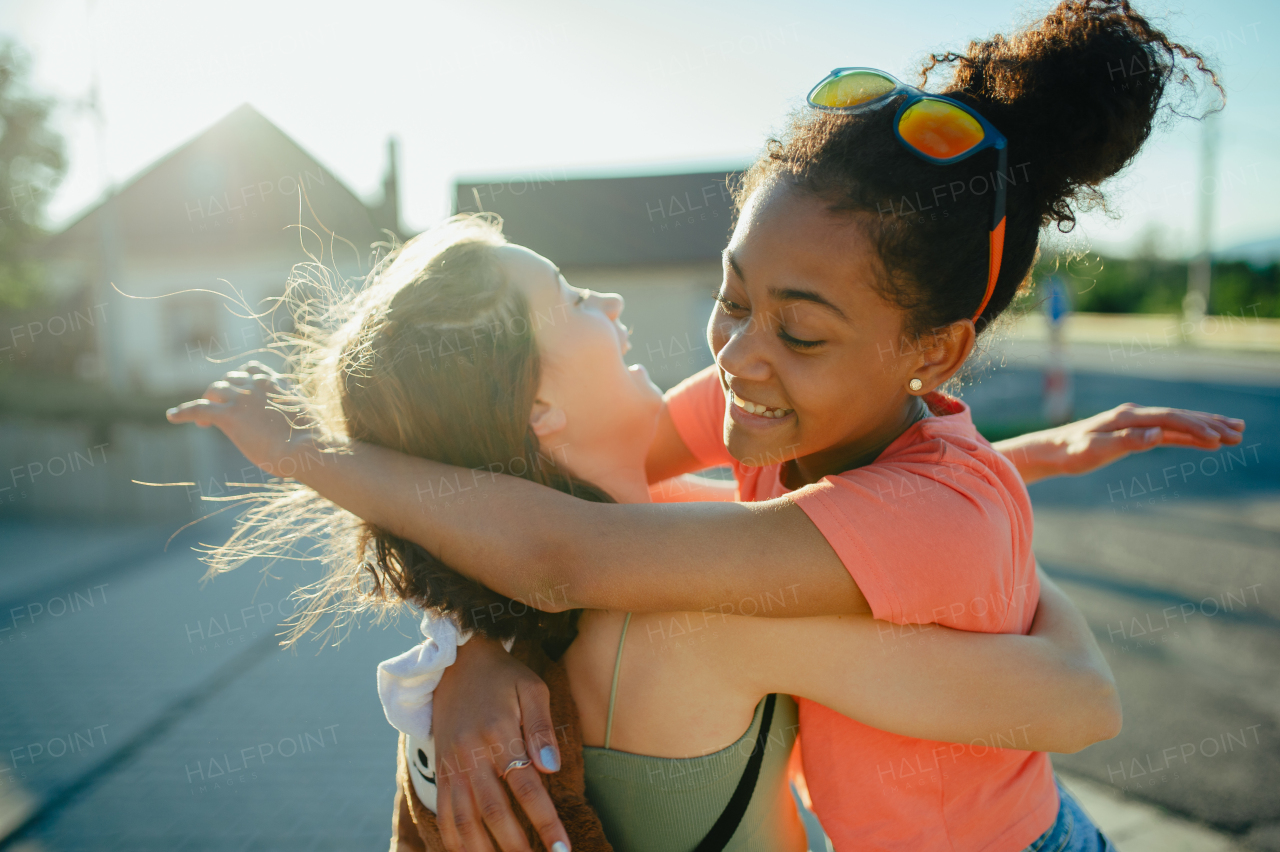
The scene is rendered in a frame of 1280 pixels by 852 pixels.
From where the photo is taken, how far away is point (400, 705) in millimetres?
1501

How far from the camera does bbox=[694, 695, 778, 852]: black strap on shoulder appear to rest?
1314mm

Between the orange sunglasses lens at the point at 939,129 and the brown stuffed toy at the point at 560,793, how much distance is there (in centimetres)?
116

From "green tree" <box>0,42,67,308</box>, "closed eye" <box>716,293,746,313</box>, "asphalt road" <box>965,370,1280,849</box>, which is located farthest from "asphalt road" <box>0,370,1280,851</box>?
"green tree" <box>0,42,67,308</box>

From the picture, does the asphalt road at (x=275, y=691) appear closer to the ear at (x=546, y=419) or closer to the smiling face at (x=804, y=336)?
the ear at (x=546, y=419)

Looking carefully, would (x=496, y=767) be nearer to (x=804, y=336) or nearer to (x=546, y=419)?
(x=546, y=419)

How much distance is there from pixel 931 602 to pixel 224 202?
24.4 meters

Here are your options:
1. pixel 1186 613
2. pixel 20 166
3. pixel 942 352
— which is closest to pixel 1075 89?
pixel 942 352

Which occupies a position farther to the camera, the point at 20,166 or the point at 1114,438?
the point at 20,166

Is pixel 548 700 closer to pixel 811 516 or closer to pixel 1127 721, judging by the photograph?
pixel 811 516

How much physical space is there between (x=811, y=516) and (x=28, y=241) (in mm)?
25564

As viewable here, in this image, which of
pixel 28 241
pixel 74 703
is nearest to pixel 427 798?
pixel 74 703

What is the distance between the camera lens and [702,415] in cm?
219

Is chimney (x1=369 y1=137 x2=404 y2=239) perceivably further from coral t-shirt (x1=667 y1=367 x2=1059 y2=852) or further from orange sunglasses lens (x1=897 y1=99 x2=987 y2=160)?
coral t-shirt (x1=667 y1=367 x2=1059 y2=852)

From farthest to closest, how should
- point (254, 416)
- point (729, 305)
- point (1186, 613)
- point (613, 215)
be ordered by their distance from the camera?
1. point (613, 215)
2. point (1186, 613)
3. point (254, 416)
4. point (729, 305)
